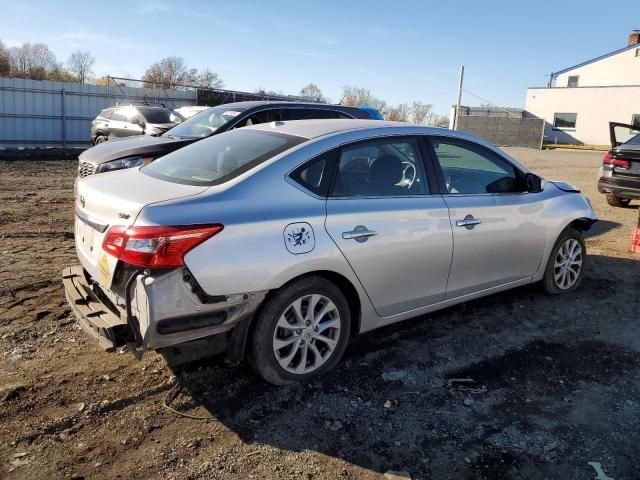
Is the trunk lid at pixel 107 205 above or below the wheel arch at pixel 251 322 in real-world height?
above

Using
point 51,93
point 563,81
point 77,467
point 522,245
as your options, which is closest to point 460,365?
point 522,245

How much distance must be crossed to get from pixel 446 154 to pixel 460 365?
5.43ft

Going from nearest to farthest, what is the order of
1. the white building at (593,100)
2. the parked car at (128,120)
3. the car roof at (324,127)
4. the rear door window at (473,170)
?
the car roof at (324,127) < the rear door window at (473,170) < the parked car at (128,120) < the white building at (593,100)

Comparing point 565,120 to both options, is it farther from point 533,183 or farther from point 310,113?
point 533,183

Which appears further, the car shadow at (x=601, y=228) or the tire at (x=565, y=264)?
the car shadow at (x=601, y=228)

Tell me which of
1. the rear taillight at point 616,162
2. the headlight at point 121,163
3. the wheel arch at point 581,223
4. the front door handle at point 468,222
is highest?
the rear taillight at point 616,162

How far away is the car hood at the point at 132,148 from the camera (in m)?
6.78

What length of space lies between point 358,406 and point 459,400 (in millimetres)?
662

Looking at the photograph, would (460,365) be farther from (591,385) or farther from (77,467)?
(77,467)

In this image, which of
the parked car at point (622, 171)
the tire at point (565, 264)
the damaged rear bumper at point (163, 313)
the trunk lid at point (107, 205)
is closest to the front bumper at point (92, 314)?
the damaged rear bumper at point (163, 313)

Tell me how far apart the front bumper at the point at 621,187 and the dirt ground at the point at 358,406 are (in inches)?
230

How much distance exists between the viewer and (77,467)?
2.71m

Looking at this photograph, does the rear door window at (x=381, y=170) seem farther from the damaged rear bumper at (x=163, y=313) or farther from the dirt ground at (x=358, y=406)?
the dirt ground at (x=358, y=406)

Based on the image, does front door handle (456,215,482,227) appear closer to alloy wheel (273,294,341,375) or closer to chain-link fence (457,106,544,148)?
alloy wheel (273,294,341,375)
